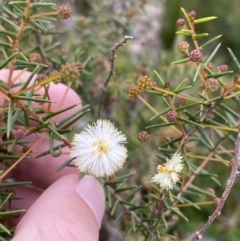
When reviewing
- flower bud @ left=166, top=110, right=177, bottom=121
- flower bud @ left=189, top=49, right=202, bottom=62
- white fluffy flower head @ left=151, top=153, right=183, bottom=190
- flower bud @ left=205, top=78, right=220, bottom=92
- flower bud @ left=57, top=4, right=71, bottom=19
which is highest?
flower bud @ left=57, top=4, right=71, bottom=19

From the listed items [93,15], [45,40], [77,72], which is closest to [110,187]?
[77,72]

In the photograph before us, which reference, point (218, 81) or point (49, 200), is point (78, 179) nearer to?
point (49, 200)

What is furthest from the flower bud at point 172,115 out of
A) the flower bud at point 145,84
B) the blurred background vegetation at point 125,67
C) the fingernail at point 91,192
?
the blurred background vegetation at point 125,67

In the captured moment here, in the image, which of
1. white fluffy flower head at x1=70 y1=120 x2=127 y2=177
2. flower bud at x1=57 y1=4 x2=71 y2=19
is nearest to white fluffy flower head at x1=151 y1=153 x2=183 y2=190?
white fluffy flower head at x1=70 y1=120 x2=127 y2=177

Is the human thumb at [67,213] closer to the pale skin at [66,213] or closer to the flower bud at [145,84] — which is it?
the pale skin at [66,213]

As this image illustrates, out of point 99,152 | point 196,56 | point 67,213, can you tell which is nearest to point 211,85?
point 196,56

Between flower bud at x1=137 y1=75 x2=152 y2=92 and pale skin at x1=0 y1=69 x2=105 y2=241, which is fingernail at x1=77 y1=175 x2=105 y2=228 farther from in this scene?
flower bud at x1=137 y1=75 x2=152 y2=92

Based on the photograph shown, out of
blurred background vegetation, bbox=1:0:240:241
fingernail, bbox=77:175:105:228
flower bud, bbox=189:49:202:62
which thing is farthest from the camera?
blurred background vegetation, bbox=1:0:240:241
